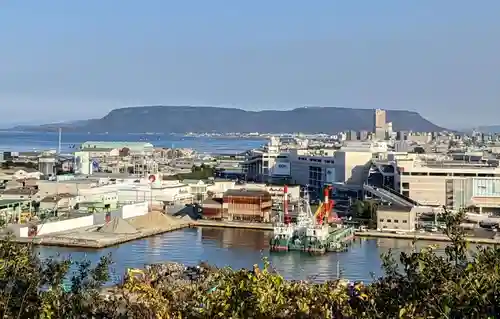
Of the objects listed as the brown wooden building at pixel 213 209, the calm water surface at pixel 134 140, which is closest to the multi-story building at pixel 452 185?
the brown wooden building at pixel 213 209

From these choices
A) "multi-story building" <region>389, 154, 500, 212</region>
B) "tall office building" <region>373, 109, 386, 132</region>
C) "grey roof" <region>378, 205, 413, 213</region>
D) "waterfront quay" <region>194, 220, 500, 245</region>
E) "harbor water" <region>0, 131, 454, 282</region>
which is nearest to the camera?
"harbor water" <region>0, 131, 454, 282</region>

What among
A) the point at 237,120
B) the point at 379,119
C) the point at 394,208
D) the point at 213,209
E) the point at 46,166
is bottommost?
the point at 213,209

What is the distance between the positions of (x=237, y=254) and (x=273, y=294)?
20.6 ft

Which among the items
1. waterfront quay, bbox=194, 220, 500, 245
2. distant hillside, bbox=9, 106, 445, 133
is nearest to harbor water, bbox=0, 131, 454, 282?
waterfront quay, bbox=194, 220, 500, 245

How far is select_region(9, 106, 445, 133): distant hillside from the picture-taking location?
249 ft

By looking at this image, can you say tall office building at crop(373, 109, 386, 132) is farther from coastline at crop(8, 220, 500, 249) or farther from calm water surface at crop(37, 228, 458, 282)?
calm water surface at crop(37, 228, 458, 282)

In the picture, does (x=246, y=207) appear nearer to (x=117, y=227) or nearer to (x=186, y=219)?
(x=186, y=219)

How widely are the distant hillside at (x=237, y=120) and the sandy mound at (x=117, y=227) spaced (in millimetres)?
64000

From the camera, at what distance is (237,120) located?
8112 cm

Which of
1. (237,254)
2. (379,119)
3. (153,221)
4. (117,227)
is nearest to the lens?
(237,254)

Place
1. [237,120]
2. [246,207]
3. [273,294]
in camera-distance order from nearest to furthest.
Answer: [273,294], [246,207], [237,120]

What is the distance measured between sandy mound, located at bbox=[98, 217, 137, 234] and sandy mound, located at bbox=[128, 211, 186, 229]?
0.98ft

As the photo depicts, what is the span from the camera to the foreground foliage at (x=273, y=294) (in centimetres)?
197

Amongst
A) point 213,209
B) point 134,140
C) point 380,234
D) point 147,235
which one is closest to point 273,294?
point 147,235
